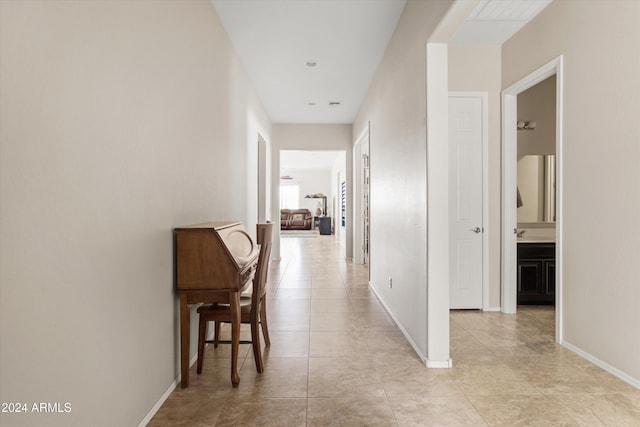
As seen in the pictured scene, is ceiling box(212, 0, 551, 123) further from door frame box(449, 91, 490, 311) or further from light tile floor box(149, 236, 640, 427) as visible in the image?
light tile floor box(149, 236, 640, 427)

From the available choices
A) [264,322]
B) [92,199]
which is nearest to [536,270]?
[264,322]

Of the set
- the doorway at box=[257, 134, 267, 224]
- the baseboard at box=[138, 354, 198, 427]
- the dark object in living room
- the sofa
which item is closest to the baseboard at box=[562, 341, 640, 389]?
the baseboard at box=[138, 354, 198, 427]

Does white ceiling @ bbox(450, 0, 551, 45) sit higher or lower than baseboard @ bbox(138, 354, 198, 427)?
higher

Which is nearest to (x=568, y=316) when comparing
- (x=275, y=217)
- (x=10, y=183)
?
(x=10, y=183)

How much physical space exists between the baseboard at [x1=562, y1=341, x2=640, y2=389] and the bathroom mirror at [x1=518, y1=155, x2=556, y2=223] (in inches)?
75.7

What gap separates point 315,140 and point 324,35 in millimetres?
4012

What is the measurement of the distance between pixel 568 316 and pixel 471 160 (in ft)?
5.68

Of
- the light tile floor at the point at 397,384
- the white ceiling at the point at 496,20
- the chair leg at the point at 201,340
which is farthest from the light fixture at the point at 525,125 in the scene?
the chair leg at the point at 201,340

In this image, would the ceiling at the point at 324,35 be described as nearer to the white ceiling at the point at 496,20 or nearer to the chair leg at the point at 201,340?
the white ceiling at the point at 496,20

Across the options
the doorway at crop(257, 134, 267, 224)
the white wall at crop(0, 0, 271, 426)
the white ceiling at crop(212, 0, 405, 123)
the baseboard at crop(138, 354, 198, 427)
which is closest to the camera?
the white wall at crop(0, 0, 271, 426)

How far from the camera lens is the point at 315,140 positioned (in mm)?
7727

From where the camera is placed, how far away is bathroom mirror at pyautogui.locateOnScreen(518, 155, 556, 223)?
14.2 feet

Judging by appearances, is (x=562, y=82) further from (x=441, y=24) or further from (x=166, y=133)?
(x=166, y=133)

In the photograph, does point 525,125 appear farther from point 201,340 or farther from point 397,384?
point 201,340
